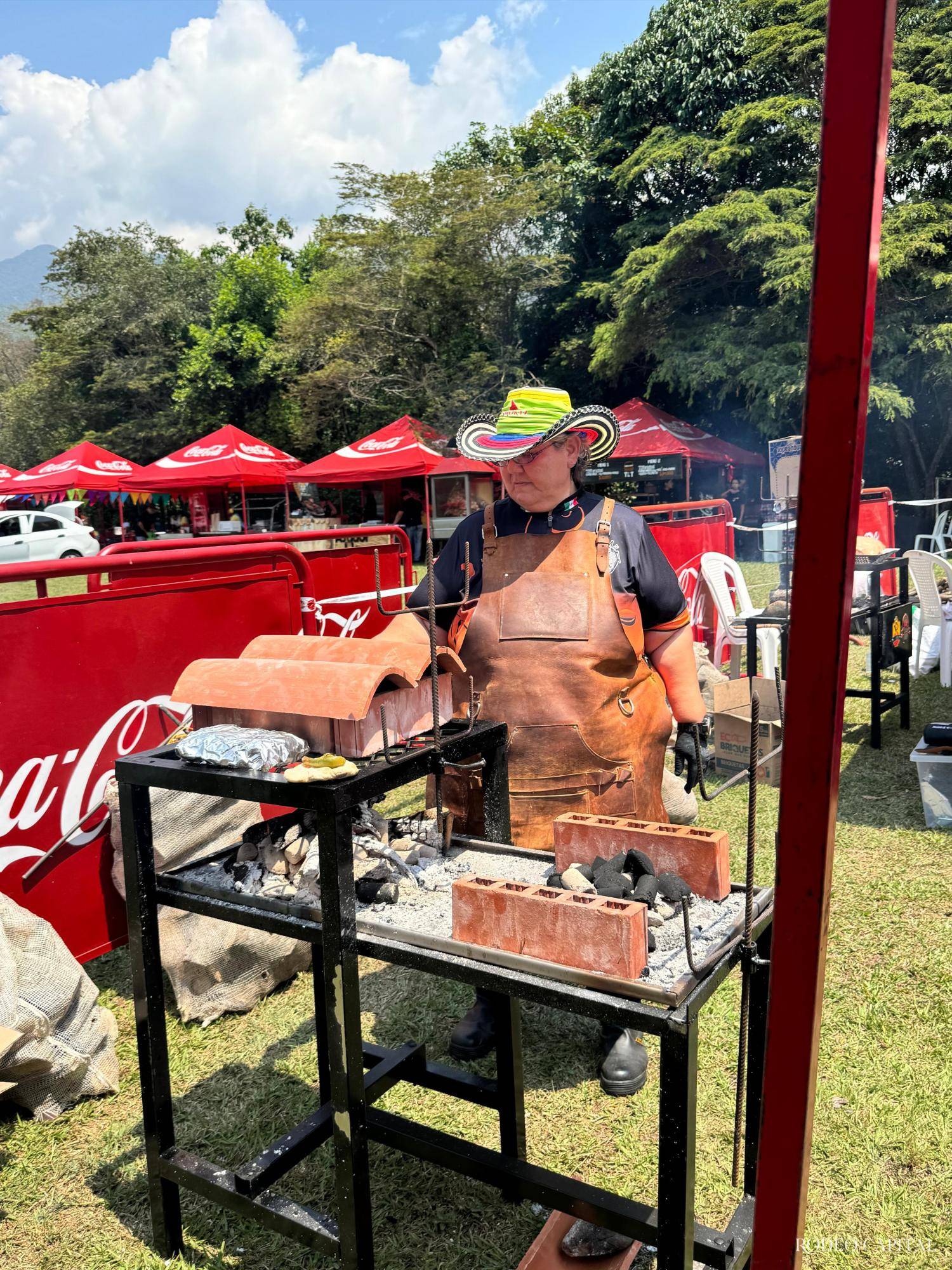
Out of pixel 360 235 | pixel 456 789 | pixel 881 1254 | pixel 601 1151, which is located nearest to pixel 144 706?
pixel 456 789

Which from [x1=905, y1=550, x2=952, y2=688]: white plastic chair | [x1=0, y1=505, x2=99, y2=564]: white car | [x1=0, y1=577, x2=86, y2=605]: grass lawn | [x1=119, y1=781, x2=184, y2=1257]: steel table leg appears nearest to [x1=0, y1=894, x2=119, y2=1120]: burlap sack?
[x1=119, y1=781, x2=184, y2=1257]: steel table leg

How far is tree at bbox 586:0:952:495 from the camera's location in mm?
18484

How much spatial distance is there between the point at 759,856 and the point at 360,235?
26820 mm

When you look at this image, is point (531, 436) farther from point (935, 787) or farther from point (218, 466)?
point (218, 466)

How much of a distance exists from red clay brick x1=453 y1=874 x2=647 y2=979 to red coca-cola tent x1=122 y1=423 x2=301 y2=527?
1687 centimetres

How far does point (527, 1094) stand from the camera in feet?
9.61

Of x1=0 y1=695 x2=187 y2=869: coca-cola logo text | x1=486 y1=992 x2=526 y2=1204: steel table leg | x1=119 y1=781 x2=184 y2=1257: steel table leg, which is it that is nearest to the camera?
x1=119 y1=781 x2=184 y2=1257: steel table leg

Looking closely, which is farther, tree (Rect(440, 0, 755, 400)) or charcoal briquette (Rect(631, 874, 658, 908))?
tree (Rect(440, 0, 755, 400))

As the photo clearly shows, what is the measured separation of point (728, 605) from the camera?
7.88 meters

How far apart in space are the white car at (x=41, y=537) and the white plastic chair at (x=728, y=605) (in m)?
16.1

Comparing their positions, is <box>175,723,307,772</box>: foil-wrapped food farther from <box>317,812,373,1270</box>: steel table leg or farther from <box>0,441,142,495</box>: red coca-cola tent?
<box>0,441,142,495</box>: red coca-cola tent

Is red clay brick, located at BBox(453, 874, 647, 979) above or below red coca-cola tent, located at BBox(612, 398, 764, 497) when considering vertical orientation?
below

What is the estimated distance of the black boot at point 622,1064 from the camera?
2914 mm

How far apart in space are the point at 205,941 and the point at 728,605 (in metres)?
5.66
